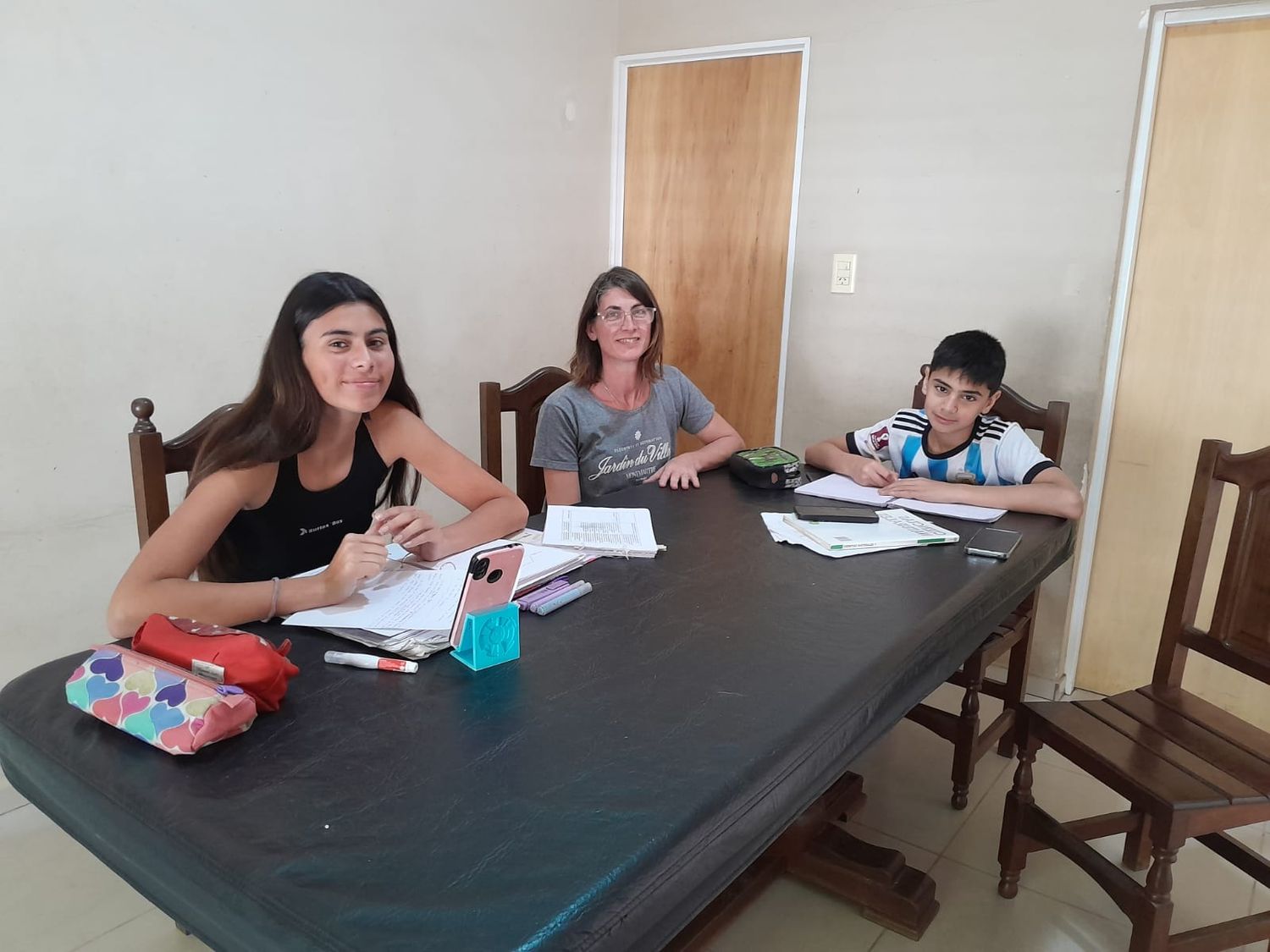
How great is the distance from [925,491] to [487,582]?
3.79ft

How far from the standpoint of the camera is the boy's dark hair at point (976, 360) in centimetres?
197

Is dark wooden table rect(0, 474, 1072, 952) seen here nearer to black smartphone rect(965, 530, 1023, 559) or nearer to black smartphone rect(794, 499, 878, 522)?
black smartphone rect(965, 530, 1023, 559)

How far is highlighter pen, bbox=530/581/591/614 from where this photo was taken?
1.22 metres

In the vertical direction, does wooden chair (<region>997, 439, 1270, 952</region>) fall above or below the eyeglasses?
below

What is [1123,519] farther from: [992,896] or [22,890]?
[22,890]

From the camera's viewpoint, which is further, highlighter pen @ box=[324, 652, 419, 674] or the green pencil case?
the green pencil case

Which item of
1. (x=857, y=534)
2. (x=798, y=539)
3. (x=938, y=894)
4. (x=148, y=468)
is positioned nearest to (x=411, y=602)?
(x=148, y=468)

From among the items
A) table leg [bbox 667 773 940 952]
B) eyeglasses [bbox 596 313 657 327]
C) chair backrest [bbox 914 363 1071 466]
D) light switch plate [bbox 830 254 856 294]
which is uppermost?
light switch plate [bbox 830 254 856 294]

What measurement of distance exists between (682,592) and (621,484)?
897mm

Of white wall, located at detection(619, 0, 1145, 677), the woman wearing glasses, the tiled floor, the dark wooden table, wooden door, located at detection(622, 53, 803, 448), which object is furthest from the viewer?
wooden door, located at detection(622, 53, 803, 448)

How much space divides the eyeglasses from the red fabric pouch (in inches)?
52.6

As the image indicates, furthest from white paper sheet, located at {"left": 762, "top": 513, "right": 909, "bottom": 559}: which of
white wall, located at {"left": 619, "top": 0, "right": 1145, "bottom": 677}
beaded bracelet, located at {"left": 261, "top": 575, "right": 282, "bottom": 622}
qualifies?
white wall, located at {"left": 619, "top": 0, "right": 1145, "bottom": 677}

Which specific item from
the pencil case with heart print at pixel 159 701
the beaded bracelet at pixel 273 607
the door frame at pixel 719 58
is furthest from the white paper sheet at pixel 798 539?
the door frame at pixel 719 58

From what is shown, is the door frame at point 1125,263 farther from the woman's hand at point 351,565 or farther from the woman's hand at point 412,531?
the woman's hand at point 351,565
